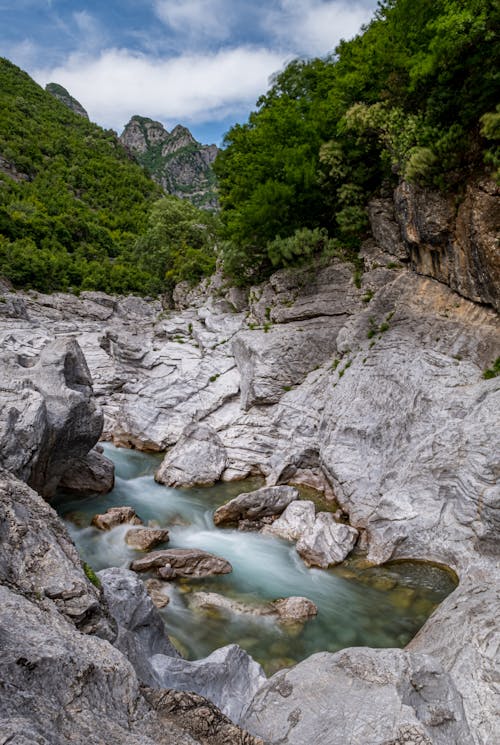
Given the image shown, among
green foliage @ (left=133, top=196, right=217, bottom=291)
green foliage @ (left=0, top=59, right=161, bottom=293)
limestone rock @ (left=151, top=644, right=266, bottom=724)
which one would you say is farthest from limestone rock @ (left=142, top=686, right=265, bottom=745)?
green foliage @ (left=0, top=59, right=161, bottom=293)

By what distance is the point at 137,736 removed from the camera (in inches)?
120

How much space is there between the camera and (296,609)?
9.10 m

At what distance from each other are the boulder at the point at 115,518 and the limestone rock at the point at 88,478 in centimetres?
177

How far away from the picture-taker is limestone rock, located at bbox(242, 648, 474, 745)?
191 inches

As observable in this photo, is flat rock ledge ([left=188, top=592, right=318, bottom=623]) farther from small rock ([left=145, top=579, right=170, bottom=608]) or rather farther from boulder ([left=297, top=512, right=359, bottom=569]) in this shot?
boulder ([left=297, top=512, right=359, bottom=569])

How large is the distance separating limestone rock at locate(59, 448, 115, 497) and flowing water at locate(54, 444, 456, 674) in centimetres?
43

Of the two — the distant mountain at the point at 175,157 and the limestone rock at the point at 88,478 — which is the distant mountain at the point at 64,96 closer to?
the distant mountain at the point at 175,157

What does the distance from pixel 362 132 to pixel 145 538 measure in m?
16.8

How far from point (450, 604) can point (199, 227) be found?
32696 millimetres

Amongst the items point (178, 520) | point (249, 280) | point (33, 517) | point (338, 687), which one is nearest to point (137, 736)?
point (33, 517)

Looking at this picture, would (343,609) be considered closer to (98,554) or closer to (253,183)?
(98,554)

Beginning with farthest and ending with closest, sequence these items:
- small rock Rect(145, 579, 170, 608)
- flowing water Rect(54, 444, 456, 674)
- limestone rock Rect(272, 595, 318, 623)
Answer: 1. small rock Rect(145, 579, 170, 608)
2. limestone rock Rect(272, 595, 318, 623)
3. flowing water Rect(54, 444, 456, 674)

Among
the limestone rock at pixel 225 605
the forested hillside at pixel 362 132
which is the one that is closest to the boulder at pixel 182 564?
the limestone rock at pixel 225 605

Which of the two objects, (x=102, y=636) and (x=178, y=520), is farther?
(x=178, y=520)
